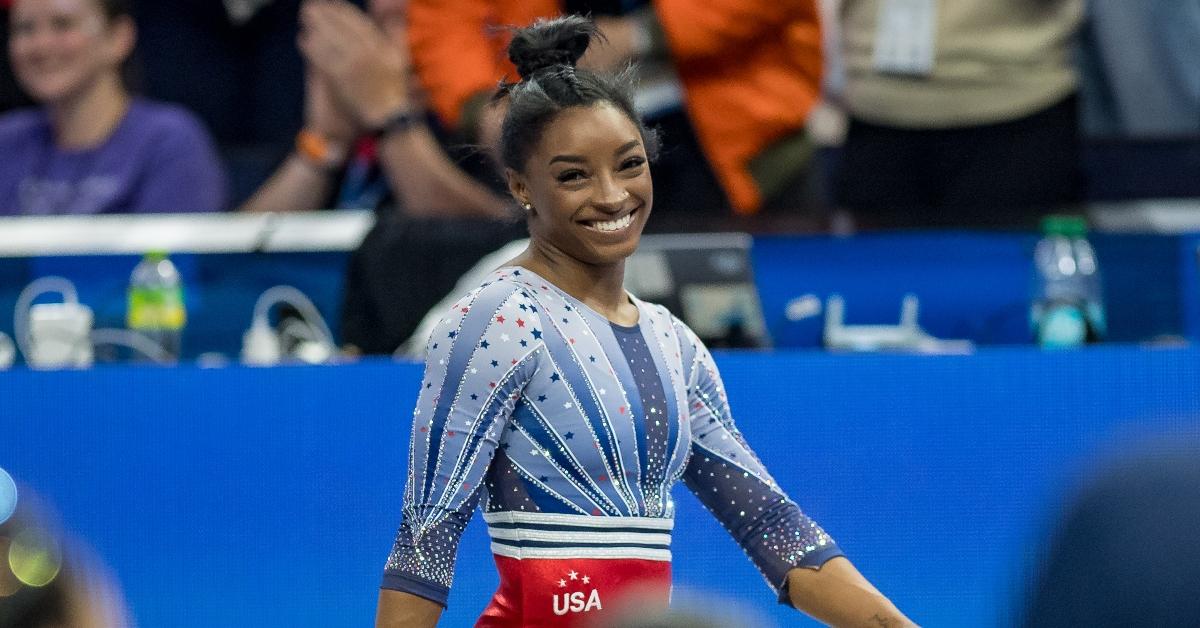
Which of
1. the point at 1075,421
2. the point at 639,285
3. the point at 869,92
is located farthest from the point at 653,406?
the point at 869,92

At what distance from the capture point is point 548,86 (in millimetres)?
2125

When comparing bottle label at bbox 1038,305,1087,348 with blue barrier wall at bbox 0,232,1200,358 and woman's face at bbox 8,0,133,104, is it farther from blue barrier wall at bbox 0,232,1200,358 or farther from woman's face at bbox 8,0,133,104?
woman's face at bbox 8,0,133,104

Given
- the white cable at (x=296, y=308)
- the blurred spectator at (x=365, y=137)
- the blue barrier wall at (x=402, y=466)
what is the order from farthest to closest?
the blurred spectator at (x=365, y=137) → the white cable at (x=296, y=308) → the blue barrier wall at (x=402, y=466)

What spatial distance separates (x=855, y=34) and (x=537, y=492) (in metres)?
2.79

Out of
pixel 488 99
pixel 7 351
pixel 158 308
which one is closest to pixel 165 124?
pixel 158 308

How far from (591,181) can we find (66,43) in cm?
325

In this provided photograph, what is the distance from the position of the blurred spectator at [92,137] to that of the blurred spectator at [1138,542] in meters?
4.26

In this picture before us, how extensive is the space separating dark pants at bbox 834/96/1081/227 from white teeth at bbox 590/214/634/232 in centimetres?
247

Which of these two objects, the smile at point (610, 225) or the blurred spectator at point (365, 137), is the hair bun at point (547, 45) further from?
the blurred spectator at point (365, 137)

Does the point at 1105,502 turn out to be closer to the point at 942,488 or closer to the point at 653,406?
the point at 653,406

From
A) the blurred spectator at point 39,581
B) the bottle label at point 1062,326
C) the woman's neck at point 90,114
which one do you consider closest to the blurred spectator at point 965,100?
the bottle label at point 1062,326

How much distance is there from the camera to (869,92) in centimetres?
461

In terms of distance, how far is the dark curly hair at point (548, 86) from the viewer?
2.12 m

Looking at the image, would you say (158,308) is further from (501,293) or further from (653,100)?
(501,293)
